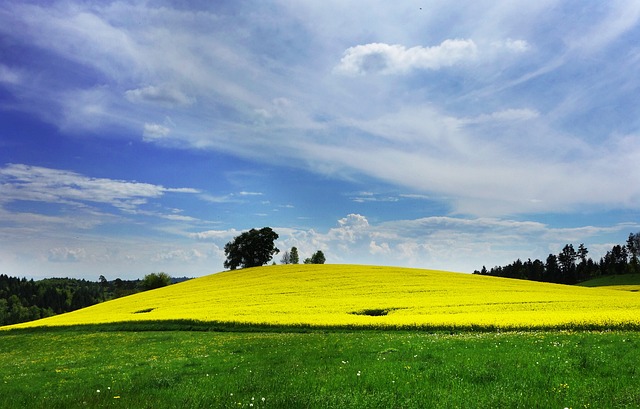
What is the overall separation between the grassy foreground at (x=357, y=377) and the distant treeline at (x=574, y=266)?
14707cm

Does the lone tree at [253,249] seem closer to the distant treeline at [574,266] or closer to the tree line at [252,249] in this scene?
the tree line at [252,249]

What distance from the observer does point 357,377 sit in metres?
10.2

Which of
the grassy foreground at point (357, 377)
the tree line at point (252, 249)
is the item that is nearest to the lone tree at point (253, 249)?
the tree line at point (252, 249)

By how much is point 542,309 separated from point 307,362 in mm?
24178

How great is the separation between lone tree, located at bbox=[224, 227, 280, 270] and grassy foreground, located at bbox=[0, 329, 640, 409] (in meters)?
88.8

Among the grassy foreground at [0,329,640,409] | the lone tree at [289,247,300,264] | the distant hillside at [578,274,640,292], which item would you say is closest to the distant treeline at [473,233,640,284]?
the distant hillside at [578,274,640,292]

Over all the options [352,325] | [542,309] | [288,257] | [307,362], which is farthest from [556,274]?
[307,362]

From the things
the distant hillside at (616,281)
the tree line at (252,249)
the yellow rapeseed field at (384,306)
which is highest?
the tree line at (252,249)

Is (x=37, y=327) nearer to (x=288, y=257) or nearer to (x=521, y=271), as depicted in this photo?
(x=288, y=257)

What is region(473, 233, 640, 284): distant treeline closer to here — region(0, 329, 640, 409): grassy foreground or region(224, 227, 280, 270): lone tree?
region(224, 227, 280, 270): lone tree

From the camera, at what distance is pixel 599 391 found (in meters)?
8.27

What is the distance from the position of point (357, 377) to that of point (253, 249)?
326 feet

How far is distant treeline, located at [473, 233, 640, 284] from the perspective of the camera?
138m

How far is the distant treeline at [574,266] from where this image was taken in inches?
5448
